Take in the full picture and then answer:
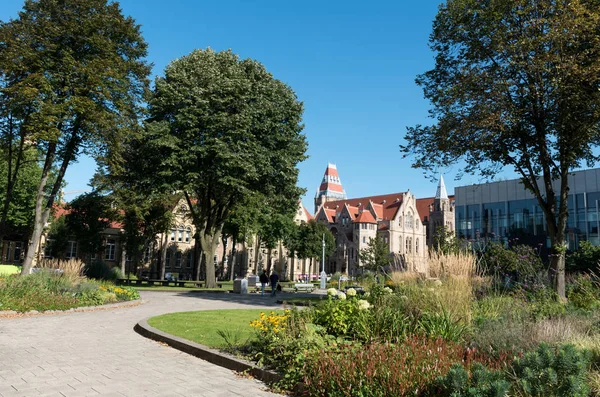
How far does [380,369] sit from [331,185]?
127342mm

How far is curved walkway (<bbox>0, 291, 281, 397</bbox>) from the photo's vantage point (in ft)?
19.9

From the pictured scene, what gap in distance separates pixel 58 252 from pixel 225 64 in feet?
129

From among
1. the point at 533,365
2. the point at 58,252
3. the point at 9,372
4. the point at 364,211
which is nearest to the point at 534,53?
the point at 533,365

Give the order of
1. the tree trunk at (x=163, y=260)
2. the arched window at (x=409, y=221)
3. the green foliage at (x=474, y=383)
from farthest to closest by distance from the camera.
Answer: the arched window at (x=409, y=221), the tree trunk at (x=163, y=260), the green foliage at (x=474, y=383)

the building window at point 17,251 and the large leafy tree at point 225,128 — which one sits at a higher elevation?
the large leafy tree at point 225,128

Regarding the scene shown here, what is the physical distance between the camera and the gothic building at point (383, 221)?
304 feet

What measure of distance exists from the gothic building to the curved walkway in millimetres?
76193

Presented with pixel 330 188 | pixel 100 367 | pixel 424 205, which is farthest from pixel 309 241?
pixel 100 367

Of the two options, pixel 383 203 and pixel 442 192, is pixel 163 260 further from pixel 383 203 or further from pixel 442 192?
pixel 442 192

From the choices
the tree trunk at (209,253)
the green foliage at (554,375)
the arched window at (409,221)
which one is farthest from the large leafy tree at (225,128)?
the arched window at (409,221)

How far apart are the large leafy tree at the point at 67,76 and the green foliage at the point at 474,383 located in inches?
817

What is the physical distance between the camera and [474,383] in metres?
4.48

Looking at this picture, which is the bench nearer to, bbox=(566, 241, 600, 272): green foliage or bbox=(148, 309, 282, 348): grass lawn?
bbox=(566, 241, 600, 272): green foliage

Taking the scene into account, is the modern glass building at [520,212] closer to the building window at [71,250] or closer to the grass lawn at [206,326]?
the grass lawn at [206,326]
